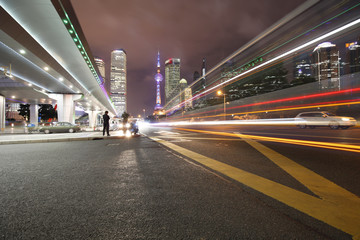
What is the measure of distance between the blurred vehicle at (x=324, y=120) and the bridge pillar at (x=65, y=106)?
3380 cm

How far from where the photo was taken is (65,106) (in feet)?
99.9

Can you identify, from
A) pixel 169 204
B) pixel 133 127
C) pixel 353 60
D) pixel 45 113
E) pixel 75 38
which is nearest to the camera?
pixel 169 204

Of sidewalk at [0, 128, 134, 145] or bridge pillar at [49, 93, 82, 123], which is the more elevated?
bridge pillar at [49, 93, 82, 123]

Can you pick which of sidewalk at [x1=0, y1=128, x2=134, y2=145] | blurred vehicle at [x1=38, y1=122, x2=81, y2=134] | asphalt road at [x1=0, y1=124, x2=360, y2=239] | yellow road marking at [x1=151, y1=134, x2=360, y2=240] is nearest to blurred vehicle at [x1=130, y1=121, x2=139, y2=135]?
sidewalk at [x1=0, y1=128, x2=134, y2=145]

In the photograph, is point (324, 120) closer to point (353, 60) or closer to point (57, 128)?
point (57, 128)

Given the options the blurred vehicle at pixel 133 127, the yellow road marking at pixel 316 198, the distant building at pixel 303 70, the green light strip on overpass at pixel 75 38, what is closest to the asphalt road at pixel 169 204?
the yellow road marking at pixel 316 198

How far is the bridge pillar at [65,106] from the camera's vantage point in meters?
29.9

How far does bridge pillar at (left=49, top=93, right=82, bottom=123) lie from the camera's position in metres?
29.9

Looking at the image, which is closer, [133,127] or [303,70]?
[133,127]

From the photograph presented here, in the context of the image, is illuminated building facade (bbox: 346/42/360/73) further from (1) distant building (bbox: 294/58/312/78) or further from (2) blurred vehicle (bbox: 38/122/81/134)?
(2) blurred vehicle (bbox: 38/122/81/134)

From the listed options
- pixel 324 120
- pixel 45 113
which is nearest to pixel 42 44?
pixel 324 120

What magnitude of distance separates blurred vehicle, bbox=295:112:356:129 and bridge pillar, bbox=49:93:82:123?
33.8 metres

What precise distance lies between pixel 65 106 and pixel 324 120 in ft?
121

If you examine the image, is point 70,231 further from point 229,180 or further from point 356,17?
point 356,17
